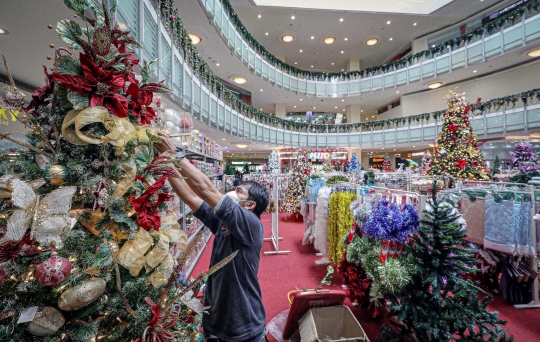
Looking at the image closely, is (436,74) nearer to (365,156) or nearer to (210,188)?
(365,156)

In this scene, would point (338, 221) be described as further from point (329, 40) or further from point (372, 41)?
point (372, 41)

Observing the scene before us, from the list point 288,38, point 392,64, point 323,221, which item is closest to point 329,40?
point 288,38

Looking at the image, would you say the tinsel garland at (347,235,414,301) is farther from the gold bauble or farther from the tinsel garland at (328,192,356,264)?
the gold bauble

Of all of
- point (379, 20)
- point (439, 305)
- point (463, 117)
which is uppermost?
point (379, 20)

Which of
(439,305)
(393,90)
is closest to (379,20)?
(393,90)

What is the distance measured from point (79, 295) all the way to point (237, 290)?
92 centimetres

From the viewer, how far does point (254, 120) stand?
1288 centimetres

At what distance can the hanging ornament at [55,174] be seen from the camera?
622 millimetres

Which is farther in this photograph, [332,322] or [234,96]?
[234,96]

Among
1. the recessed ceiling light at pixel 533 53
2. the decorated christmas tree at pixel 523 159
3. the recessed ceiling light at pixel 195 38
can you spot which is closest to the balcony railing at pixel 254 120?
the recessed ceiling light at pixel 533 53

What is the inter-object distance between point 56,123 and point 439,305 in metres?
2.44

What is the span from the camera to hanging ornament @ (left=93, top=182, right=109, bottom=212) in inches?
26.2

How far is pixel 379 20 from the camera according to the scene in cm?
1544

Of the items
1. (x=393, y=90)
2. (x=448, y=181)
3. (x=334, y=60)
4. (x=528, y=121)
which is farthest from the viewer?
(x=334, y=60)
